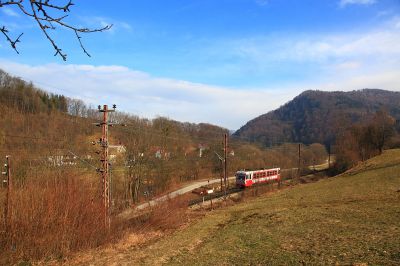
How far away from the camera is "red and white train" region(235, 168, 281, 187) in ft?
179

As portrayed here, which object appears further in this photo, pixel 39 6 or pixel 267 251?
pixel 267 251

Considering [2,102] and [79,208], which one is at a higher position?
[2,102]

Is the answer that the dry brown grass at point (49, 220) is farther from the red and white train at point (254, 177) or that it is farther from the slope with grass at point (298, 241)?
the red and white train at point (254, 177)

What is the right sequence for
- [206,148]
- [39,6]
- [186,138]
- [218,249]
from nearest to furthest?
[39,6]
[218,249]
[186,138]
[206,148]

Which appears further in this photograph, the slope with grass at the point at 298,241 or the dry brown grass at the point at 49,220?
the dry brown grass at the point at 49,220

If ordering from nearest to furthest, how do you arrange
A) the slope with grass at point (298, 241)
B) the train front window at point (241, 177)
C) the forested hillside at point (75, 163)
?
the slope with grass at point (298, 241), the forested hillside at point (75, 163), the train front window at point (241, 177)

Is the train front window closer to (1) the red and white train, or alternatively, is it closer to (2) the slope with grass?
(1) the red and white train

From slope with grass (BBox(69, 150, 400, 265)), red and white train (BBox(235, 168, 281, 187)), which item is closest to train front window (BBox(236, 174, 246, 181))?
red and white train (BBox(235, 168, 281, 187))

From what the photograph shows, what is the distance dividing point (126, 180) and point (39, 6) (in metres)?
44.3

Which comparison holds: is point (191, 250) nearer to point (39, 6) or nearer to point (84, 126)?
point (39, 6)

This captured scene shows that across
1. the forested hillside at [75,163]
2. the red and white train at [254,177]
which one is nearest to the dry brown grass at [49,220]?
the forested hillside at [75,163]

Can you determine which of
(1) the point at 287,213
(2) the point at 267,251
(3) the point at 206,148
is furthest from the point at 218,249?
(3) the point at 206,148

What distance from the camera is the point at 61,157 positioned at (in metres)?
31.2

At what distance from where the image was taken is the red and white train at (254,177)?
54.5 metres
